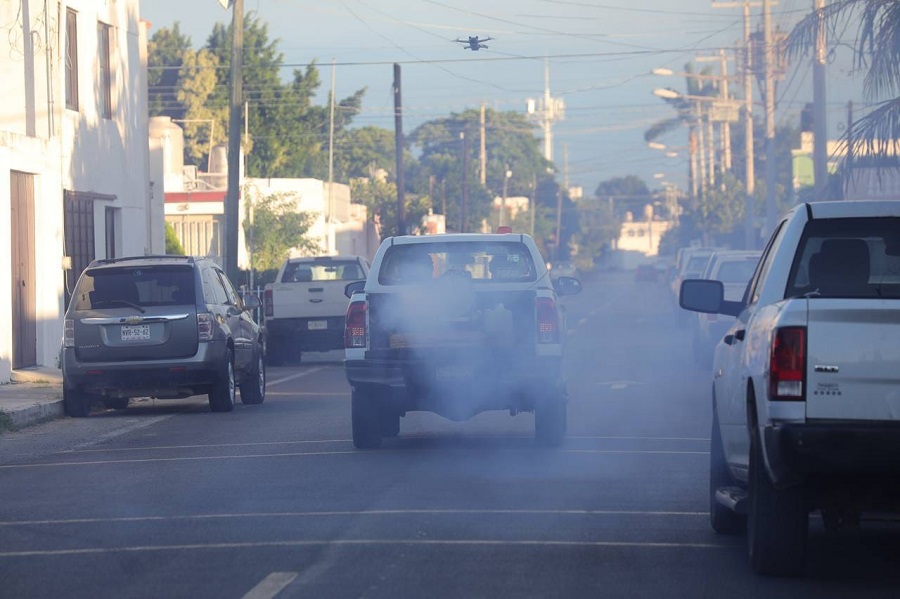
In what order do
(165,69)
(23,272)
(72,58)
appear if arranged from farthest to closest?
(165,69) < (72,58) < (23,272)

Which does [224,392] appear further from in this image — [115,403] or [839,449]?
[839,449]

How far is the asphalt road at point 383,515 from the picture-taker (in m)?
7.38

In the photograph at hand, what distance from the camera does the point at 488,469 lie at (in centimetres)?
1165

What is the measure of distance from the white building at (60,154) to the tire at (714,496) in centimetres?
1399

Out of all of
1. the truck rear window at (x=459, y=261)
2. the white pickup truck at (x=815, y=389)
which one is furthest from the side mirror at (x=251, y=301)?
the white pickup truck at (x=815, y=389)

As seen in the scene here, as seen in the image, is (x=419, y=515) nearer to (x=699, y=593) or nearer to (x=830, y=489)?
(x=699, y=593)

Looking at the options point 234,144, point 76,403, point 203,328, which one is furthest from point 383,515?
point 234,144

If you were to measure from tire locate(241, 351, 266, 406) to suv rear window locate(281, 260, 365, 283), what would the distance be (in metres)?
8.61

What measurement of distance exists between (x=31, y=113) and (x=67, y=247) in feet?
7.58

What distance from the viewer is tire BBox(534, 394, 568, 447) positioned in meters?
12.9

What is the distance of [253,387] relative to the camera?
730 inches

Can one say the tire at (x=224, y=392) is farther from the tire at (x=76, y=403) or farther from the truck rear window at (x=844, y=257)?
the truck rear window at (x=844, y=257)

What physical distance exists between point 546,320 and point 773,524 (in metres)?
5.51

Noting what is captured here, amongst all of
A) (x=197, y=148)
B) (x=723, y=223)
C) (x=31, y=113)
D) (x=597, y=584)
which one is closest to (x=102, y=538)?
(x=597, y=584)
